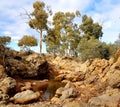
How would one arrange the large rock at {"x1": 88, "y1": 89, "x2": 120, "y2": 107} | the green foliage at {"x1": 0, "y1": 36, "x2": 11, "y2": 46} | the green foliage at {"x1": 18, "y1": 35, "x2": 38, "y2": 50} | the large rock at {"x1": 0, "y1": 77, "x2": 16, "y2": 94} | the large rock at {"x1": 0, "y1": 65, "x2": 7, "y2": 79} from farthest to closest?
1. the green foliage at {"x1": 18, "y1": 35, "x2": 38, "y2": 50}
2. the green foliage at {"x1": 0, "y1": 36, "x2": 11, "y2": 46}
3. the large rock at {"x1": 0, "y1": 65, "x2": 7, "y2": 79}
4. the large rock at {"x1": 0, "y1": 77, "x2": 16, "y2": 94}
5. the large rock at {"x1": 88, "y1": 89, "x2": 120, "y2": 107}

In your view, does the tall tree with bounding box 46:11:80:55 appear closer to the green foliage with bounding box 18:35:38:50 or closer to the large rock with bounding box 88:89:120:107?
the green foliage with bounding box 18:35:38:50

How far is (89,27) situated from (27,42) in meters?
21.7

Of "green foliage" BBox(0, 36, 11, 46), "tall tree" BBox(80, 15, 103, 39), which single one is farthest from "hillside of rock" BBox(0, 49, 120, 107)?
"tall tree" BBox(80, 15, 103, 39)

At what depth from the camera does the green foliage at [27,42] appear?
58.8 metres

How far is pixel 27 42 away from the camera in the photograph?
193 ft

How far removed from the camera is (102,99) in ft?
73.2

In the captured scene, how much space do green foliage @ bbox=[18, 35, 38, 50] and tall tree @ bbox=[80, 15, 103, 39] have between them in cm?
1832

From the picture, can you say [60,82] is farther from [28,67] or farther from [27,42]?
[27,42]

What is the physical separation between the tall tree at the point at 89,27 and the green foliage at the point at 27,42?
60.1 ft

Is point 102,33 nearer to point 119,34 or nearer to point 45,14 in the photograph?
point 119,34

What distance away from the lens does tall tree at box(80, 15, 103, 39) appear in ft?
240

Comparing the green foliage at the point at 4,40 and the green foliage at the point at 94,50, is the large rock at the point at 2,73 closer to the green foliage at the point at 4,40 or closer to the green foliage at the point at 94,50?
the green foliage at the point at 4,40

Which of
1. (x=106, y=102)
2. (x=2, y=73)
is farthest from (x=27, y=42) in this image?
(x=106, y=102)

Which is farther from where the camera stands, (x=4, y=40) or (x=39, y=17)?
(x=39, y=17)
